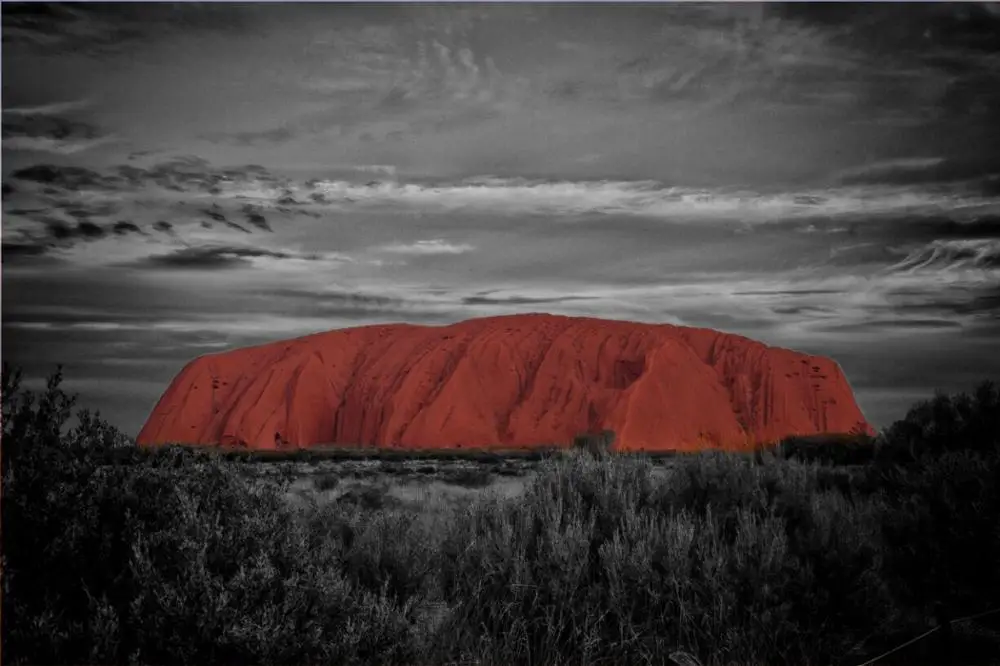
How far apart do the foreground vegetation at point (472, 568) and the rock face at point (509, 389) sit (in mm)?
3044

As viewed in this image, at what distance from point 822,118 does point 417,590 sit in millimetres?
4867

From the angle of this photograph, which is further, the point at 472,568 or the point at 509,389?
the point at 509,389

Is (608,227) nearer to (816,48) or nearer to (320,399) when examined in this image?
(816,48)

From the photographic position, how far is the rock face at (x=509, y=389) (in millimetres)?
9688

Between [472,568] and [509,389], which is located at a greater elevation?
[509,389]

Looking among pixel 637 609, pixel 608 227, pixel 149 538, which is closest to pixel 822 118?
pixel 608 227

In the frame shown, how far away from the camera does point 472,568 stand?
552cm

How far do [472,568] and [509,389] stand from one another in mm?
7105

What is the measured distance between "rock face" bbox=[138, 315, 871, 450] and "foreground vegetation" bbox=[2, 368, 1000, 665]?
3.04 metres

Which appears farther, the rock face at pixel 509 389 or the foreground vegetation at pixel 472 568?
the rock face at pixel 509 389

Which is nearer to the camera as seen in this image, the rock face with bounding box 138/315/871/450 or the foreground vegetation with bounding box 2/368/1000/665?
the foreground vegetation with bounding box 2/368/1000/665

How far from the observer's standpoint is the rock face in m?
9.69

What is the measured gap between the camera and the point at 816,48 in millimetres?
7246

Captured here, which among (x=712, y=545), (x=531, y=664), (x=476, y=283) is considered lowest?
(x=531, y=664)
